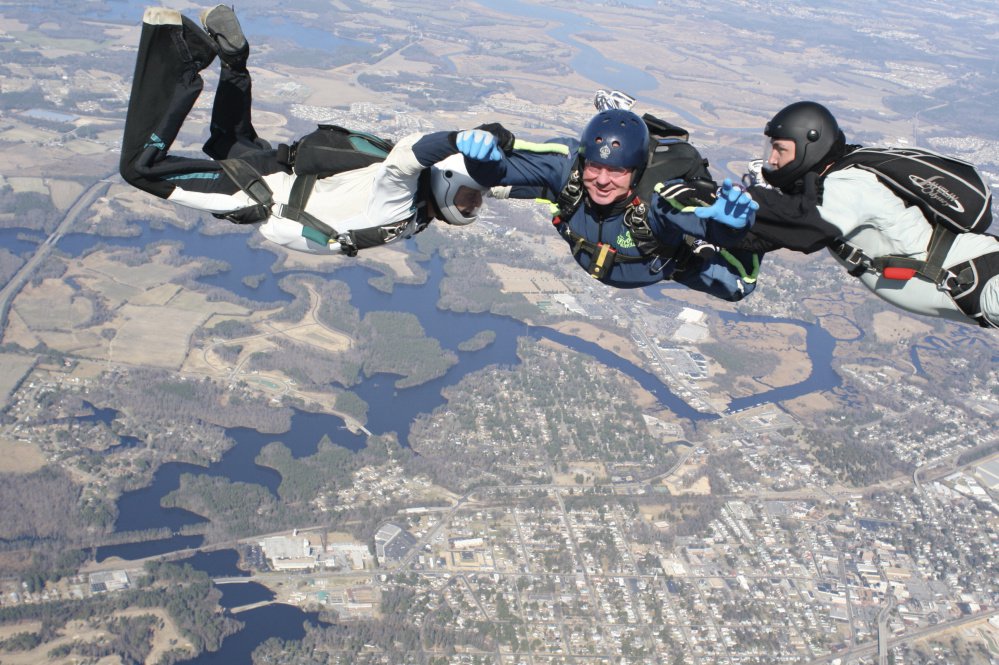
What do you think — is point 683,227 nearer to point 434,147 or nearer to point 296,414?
point 434,147

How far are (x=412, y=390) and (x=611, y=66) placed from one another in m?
52.2

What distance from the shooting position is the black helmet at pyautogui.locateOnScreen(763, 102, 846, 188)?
16.5 feet

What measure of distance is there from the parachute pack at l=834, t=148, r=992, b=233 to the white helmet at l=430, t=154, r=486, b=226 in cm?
220

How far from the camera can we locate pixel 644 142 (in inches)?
198

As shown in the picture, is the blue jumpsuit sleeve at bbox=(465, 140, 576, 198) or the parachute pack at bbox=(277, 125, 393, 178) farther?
the parachute pack at bbox=(277, 125, 393, 178)

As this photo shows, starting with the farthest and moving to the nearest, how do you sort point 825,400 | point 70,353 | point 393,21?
point 393,21, point 825,400, point 70,353

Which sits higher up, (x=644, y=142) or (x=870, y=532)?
(x=644, y=142)

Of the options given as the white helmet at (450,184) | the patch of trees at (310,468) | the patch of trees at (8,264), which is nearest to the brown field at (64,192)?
the patch of trees at (8,264)

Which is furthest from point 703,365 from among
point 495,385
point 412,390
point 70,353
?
point 70,353

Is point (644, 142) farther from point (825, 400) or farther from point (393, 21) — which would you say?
point (393, 21)

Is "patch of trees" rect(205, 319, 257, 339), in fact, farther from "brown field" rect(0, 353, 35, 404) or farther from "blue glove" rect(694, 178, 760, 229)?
"blue glove" rect(694, 178, 760, 229)

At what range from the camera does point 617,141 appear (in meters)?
4.96

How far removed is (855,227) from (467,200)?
239 centimetres

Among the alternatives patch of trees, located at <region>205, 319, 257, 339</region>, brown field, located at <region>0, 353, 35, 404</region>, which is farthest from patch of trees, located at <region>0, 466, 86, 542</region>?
patch of trees, located at <region>205, 319, 257, 339</region>
